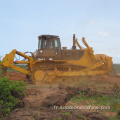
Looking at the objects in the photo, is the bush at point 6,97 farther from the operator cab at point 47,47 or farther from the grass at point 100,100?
the operator cab at point 47,47

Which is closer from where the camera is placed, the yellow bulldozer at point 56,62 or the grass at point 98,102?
the grass at point 98,102

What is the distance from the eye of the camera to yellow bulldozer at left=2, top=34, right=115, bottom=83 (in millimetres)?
14656

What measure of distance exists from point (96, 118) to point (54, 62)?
11.0 metres

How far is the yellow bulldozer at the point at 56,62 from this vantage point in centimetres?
1466

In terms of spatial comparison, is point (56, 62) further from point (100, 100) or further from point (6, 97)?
point (6, 97)

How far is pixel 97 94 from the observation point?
31.0ft

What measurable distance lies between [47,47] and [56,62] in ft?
4.68

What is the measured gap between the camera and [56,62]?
52.3 ft

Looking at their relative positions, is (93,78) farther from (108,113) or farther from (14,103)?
(14,103)

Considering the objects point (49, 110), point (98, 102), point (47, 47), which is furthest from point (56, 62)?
point (49, 110)

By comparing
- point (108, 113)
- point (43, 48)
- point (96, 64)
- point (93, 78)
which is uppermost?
point (43, 48)

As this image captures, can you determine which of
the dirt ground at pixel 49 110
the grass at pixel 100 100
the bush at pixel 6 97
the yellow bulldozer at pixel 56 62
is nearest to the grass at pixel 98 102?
the grass at pixel 100 100

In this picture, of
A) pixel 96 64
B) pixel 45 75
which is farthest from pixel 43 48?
pixel 96 64

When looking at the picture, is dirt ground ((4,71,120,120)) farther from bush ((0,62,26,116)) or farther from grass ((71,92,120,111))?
grass ((71,92,120,111))
